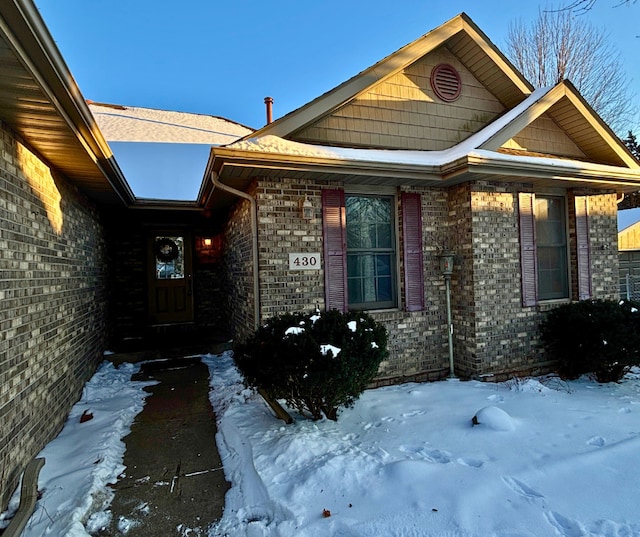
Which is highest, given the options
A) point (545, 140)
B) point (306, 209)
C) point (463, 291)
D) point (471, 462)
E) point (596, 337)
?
point (545, 140)

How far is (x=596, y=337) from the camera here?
5344 mm

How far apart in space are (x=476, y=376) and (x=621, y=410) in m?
1.71

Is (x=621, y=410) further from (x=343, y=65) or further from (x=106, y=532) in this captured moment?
(x=343, y=65)

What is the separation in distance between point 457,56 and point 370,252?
3.61 m

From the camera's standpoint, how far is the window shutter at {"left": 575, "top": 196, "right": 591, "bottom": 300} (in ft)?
21.0

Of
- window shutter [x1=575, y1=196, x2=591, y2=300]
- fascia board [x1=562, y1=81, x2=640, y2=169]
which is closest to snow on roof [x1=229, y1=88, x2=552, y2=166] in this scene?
fascia board [x1=562, y1=81, x2=640, y2=169]

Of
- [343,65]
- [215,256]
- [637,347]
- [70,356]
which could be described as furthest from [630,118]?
[70,356]

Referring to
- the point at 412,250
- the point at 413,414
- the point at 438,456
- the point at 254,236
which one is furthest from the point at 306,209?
the point at 438,456

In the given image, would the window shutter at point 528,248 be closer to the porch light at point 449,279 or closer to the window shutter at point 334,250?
the porch light at point 449,279

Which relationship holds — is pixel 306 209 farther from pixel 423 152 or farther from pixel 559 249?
pixel 559 249

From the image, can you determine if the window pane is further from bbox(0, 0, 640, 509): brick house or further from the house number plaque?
the house number plaque

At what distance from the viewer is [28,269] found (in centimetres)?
350

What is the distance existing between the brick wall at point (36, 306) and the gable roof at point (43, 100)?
0.18 meters

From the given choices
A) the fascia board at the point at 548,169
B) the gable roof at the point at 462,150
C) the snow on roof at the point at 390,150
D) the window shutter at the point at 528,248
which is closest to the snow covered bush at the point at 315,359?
the gable roof at the point at 462,150
